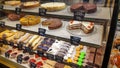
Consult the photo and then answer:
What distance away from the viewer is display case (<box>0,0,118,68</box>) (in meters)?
1.33

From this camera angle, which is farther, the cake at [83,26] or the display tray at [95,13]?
the cake at [83,26]

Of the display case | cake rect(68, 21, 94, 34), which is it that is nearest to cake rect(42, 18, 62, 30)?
the display case

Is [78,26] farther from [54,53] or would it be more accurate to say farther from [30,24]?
[30,24]

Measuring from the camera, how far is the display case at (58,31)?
1.33 m

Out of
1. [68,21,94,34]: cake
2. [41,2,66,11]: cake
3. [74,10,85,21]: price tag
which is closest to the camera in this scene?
[74,10,85,21]: price tag

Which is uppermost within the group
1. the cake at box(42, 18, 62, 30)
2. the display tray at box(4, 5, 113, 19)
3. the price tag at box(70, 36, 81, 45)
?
the display tray at box(4, 5, 113, 19)

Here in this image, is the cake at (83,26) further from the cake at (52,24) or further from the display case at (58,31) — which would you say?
the cake at (52,24)

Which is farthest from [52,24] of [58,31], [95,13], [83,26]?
[95,13]

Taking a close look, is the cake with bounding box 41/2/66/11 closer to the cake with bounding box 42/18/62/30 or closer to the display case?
the display case

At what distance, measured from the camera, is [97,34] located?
1.38 m

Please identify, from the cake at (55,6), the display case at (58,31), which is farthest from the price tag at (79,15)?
the cake at (55,6)

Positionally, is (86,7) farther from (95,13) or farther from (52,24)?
(52,24)

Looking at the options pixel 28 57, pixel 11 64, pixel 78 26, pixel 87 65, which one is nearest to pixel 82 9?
pixel 78 26

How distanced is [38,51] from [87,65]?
1.92ft
